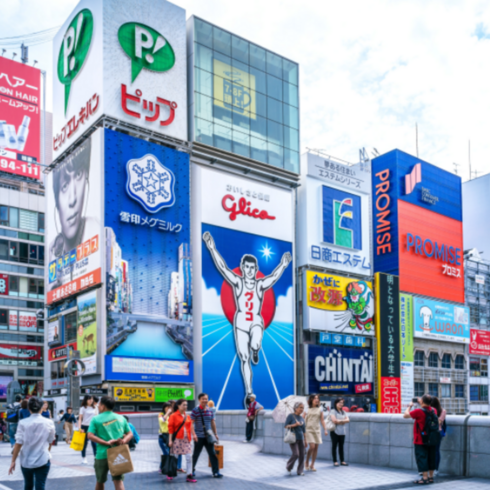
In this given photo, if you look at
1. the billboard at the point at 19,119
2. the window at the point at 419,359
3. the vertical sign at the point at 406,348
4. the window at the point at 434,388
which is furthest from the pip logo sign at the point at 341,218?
the billboard at the point at 19,119

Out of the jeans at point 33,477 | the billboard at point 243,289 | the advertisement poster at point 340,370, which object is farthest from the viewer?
the advertisement poster at point 340,370

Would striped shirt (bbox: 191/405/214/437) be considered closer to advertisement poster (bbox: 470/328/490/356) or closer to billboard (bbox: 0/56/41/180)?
billboard (bbox: 0/56/41/180)

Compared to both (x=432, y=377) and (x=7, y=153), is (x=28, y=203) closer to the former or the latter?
(x=7, y=153)

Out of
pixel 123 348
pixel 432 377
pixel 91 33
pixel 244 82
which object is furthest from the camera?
pixel 432 377

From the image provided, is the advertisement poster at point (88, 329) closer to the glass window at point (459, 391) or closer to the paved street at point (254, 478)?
the paved street at point (254, 478)

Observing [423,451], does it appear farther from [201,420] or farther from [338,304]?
[338,304]

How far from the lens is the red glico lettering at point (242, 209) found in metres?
50.0

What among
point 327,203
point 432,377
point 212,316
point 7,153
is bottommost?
point 432,377

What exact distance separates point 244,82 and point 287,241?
1306 cm

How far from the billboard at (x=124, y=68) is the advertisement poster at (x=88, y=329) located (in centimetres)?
1198

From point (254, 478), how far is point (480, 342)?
2717 inches

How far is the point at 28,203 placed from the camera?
64.9 metres

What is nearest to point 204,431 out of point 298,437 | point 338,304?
point 298,437

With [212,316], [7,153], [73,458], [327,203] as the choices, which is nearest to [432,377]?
[327,203]
